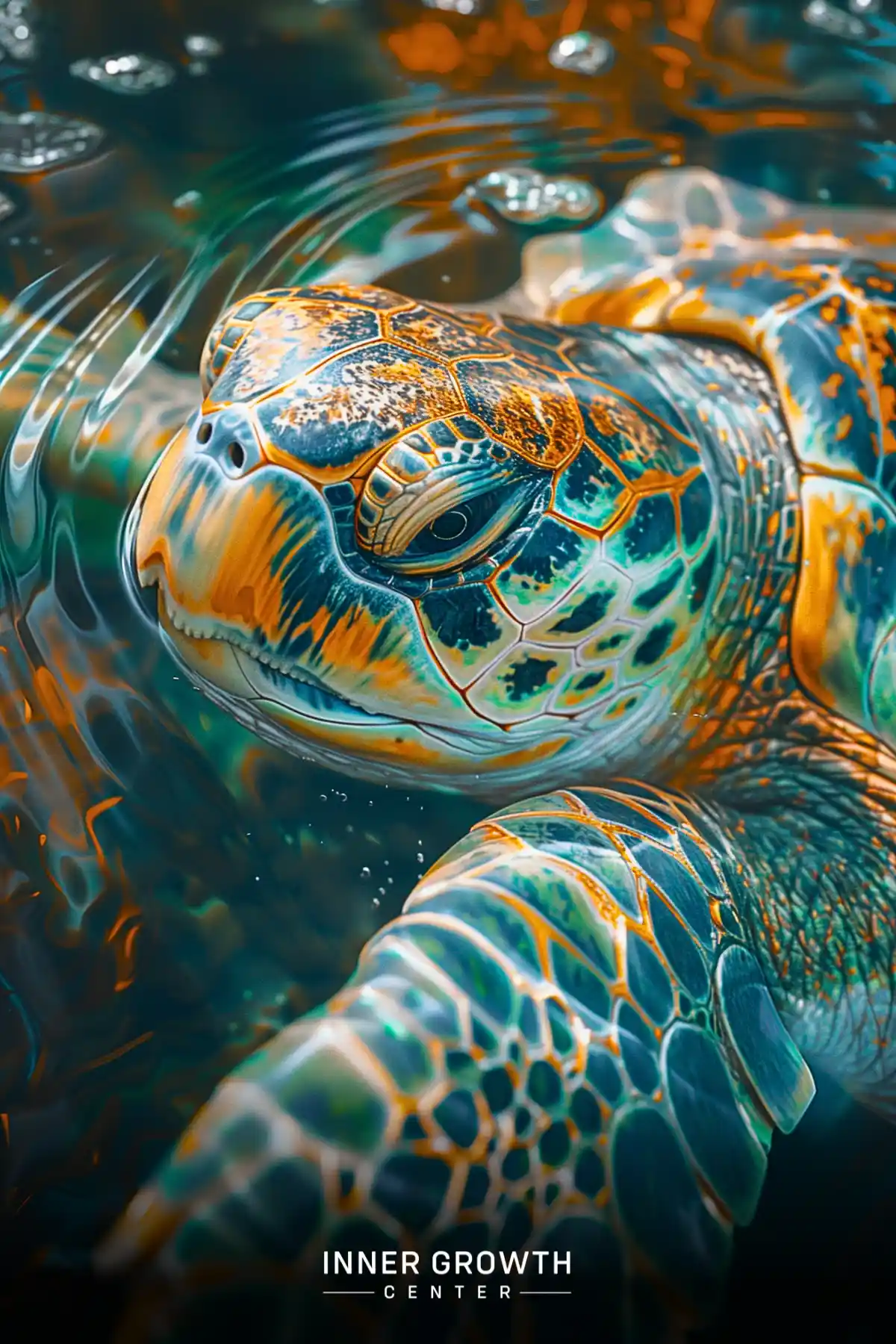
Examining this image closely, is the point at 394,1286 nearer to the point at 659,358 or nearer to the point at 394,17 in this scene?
the point at 659,358

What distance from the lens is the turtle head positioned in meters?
0.66

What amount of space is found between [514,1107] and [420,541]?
37 cm

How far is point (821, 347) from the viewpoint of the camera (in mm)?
901

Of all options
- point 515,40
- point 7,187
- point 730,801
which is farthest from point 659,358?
point 7,187

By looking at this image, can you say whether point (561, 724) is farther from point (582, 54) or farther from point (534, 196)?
point (582, 54)

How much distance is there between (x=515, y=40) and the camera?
125cm

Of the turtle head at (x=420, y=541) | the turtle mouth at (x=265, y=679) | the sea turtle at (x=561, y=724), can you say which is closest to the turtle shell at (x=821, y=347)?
the sea turtle at (x=561, y=724)

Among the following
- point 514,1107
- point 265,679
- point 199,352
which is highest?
point 199,352

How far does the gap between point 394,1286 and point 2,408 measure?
780 millimetres

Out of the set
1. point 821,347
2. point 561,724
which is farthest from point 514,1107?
point 821,347

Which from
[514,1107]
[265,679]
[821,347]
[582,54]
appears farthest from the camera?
[582,54]

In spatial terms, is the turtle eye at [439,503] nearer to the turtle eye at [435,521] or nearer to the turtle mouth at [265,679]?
the turtle eye at [435,521]

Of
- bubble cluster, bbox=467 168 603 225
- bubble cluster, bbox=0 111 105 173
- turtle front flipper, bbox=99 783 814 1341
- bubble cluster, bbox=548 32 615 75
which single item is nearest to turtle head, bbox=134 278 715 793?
turtle front flipper, bbox=99 783 814 1341

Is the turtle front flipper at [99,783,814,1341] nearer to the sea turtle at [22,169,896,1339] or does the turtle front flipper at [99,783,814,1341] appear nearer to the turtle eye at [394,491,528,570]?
the sea turtle at [22,169,896,1339]
